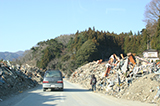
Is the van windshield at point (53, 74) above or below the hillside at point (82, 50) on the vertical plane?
below

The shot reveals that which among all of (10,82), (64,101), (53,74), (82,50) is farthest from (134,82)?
(82,50)

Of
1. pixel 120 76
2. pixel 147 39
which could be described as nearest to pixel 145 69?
pixel 120 76

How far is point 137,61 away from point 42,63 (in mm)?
63198

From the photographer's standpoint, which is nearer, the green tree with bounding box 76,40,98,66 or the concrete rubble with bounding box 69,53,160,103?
the concrete rubble with bounding box 69,53,160,103

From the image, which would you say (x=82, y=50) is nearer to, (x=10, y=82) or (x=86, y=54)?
(x=86, y=54)

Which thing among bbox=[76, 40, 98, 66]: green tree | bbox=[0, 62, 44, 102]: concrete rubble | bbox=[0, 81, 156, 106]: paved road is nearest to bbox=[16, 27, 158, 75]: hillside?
bbox=[76, 40, 98, 66]: green tree

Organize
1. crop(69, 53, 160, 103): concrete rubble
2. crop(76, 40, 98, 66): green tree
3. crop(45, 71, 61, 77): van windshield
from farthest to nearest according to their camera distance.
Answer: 1. crop(76, 40, 98, 66): green tree
2. crop(45, 71, 61, 77): van windshield
3. crop(69, 53, 160, 103): concrete rubble

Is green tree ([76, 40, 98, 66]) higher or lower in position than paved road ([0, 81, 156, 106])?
higher

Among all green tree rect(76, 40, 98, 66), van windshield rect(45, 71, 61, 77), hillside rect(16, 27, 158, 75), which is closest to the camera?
van windshield rect(45, 71, 61, 77)

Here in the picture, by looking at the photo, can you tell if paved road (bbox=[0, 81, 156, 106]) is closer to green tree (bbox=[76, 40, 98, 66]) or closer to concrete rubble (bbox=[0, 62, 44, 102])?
concrete rubble (bbox=[0, 62, 44, 102])

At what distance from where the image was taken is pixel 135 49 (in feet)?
264

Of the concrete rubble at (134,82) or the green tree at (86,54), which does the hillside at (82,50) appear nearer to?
the green tree at (86,54)

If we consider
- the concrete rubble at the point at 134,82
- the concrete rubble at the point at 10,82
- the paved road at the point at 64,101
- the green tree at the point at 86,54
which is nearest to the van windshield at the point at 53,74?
the concrete rubble at the point at 10,82

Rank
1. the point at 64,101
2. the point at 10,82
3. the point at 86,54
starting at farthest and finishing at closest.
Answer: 1. the point at 86,54
2. the point at 10,82
3. the point at 64,101
